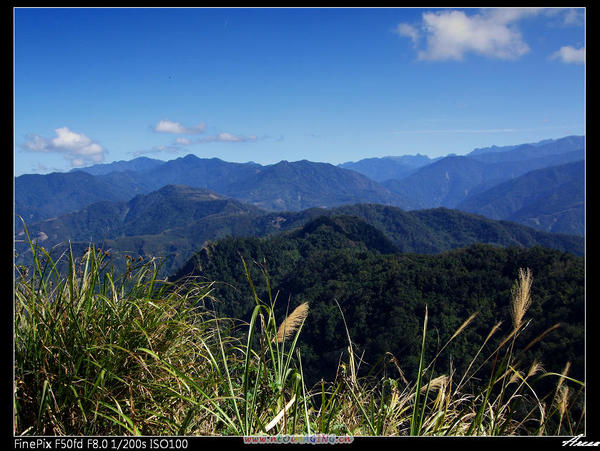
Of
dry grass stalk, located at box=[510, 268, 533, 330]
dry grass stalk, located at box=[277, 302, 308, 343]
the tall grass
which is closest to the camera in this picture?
dry grass stalk, located at box=[510, 268, 533, 330]

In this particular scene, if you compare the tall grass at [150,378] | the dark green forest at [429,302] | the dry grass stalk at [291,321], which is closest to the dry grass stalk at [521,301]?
the tall grass at [150,378]

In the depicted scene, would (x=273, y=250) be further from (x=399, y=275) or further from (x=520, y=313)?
(x=520, y=313)

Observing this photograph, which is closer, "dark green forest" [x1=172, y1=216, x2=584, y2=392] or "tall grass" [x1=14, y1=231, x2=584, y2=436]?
"tall grass" [x1=14, y1=231, x2=584, y2=436]

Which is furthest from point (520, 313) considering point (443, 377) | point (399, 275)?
point (399, 275)

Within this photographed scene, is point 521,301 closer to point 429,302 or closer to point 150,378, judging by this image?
point 150,378

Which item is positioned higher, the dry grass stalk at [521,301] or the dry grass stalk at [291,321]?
the dry grass stalk at [521,301]

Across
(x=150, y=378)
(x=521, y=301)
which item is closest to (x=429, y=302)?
(x=521, y=301)

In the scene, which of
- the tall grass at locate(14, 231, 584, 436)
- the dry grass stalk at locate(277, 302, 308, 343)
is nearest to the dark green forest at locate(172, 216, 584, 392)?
the tall grass at locate(14, 231, 584, 436)

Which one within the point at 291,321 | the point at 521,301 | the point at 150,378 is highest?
the point at 521,301

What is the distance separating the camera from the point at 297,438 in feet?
5.20

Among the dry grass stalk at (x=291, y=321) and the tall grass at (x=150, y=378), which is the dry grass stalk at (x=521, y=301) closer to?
the tall grass at (x=150, y=378)

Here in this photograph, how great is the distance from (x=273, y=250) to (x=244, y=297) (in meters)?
31.6

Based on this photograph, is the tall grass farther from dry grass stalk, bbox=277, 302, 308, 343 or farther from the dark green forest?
the dark green forest

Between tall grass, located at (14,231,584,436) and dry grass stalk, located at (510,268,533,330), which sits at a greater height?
dry grass stalk, located at (510,268,533,330)
